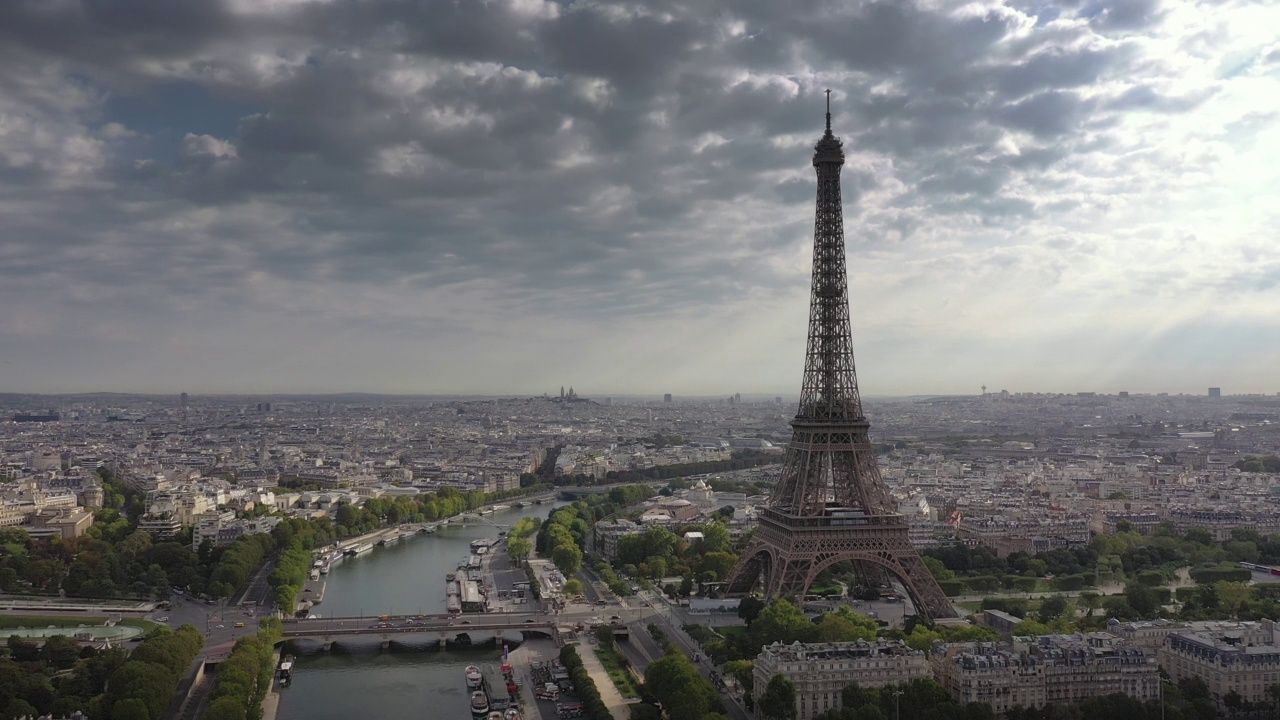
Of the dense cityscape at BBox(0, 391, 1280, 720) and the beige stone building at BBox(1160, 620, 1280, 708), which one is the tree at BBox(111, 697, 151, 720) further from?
the beige stone building at BBox(1160, 620, 1280, 708)

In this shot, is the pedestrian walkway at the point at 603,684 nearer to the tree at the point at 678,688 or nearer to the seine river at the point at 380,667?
the tree at the point at 678,688

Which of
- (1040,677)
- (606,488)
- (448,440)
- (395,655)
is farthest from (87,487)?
(448,440)

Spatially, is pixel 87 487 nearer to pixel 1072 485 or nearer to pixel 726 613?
pixel 726 613

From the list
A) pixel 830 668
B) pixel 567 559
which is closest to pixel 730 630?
pixel 830 668

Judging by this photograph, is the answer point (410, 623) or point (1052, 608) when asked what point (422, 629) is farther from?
point (1052, 608)

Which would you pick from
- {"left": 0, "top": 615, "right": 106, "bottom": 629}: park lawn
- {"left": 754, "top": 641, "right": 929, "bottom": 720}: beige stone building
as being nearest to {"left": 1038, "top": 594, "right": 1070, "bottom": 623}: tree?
{"left": 754, "top": 641, "right": 929, "bottom": 720}: beige stone building

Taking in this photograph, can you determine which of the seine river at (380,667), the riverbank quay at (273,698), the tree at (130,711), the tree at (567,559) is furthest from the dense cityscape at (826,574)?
the tree at (130,711)
